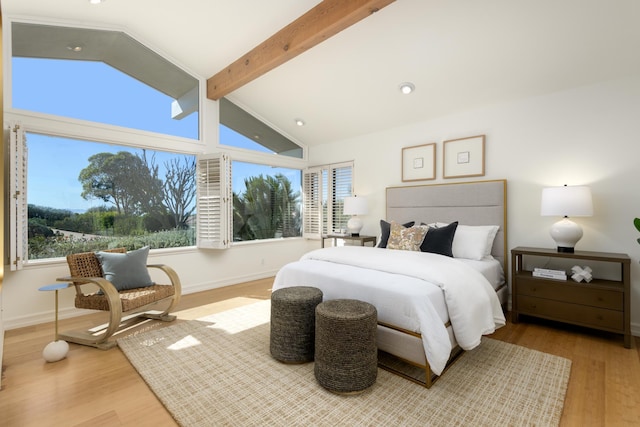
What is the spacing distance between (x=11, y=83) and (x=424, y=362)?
15.3 feet

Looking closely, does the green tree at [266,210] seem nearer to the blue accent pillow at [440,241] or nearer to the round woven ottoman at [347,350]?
the blue accent pillow at [440,241]

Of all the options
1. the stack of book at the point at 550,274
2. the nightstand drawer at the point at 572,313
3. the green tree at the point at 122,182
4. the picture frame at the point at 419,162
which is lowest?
the nightstand drawer at the point at 572,313

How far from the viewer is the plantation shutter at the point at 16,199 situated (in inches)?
121

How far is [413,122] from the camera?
15.1 ft

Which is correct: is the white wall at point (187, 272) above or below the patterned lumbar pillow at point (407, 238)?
below

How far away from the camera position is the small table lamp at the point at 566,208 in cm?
297

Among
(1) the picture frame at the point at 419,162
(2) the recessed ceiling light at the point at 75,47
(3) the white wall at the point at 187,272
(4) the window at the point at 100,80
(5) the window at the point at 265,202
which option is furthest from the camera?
(5) the window at the point at 265,202

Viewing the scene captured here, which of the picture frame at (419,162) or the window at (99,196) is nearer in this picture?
the window at (99,196)

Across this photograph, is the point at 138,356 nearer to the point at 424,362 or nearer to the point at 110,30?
the point at 424,362

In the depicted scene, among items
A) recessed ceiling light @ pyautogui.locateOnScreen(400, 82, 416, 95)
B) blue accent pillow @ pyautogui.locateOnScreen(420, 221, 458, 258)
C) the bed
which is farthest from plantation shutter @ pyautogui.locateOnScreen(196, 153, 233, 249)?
blue accent pillow @ pyautogui.locateOnScreen(420, 221, 458, 258)

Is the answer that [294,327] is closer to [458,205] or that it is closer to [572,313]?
[572,313]

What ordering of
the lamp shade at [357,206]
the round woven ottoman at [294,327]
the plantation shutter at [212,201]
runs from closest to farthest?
the round woven ottoman at [294,327] → the plantation shutter at [212,201] → the lamp shade at [357,206]

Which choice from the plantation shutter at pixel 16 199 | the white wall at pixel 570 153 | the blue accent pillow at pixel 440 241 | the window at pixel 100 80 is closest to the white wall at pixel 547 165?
the white wall at pixel 570 153

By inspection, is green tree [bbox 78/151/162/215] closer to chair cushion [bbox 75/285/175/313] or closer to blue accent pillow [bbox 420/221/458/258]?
chair cushion [bbox 75/285/175/313]
